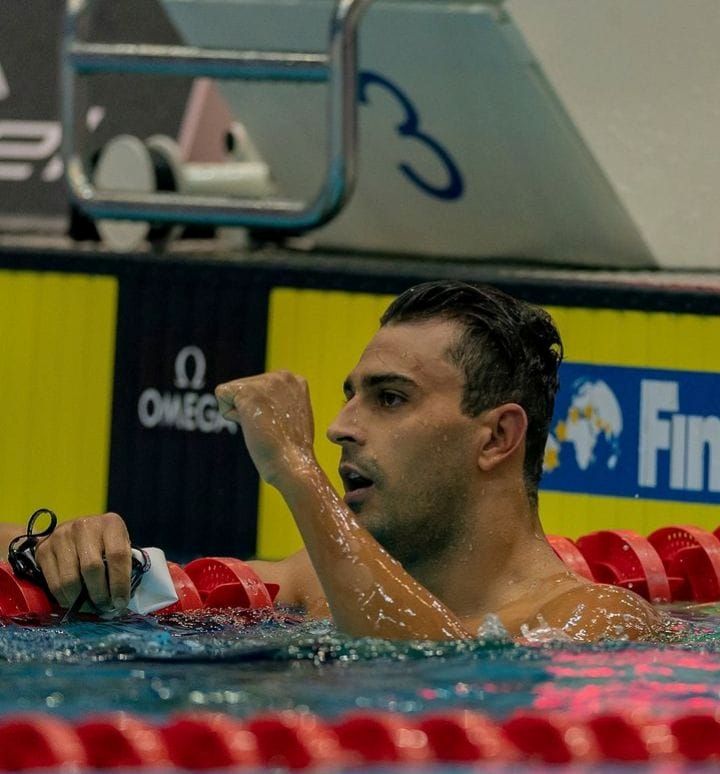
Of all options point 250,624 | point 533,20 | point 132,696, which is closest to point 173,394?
point 533,20

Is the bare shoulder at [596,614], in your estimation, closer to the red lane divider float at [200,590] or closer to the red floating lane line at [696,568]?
the red lane divider float at [200,590]

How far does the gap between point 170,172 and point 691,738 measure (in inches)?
159

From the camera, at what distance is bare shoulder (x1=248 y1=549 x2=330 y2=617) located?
3268mm

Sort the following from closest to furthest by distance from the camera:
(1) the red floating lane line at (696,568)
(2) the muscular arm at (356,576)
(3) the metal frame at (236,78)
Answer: (2) the muscular arm at (356,576) → (1) the red floating lane line at (696,568) → (3) the metal frame at (236,78)

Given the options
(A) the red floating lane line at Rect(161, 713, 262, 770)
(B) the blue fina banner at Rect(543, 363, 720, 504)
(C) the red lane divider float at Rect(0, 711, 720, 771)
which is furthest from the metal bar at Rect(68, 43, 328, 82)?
(A) the red floating lane line at Rect(161, 713, 262, 770)

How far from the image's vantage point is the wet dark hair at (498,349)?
2717 millimetres

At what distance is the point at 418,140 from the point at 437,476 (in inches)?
116

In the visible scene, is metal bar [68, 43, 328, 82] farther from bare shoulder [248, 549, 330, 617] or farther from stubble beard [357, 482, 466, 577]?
stubble beard [357, 482, 466, 577]

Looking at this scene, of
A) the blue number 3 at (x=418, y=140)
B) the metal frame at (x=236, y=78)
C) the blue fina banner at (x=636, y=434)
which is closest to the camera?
the metal frame at (x=236, y=78)

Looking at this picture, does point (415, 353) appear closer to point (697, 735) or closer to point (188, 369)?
point (697, 735)

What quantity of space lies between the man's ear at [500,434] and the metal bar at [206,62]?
6.34 feet

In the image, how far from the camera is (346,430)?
2.64 metres

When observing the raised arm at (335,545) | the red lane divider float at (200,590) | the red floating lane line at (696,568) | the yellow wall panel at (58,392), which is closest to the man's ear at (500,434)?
the raised arm at (335,545)

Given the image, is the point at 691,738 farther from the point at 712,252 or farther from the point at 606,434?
the point at 712,252
